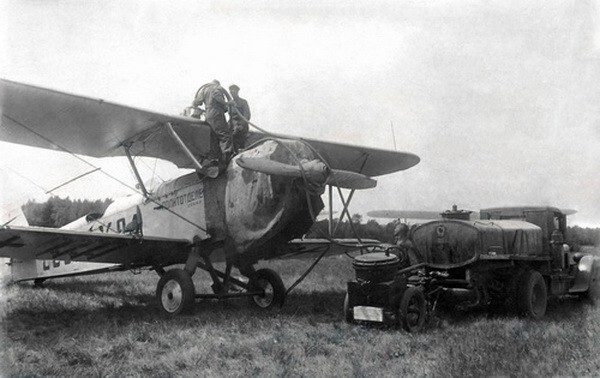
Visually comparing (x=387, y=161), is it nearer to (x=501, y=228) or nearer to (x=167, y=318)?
(x=501, y=228)

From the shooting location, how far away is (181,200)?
28.6ft

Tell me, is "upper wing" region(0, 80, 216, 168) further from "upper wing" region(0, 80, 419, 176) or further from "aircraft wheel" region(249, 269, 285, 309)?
"aircraft wheel" region(249, 269, 285, 309)

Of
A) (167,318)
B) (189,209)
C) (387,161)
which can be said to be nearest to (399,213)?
(387,161)

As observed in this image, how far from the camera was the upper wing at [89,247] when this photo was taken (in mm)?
7301

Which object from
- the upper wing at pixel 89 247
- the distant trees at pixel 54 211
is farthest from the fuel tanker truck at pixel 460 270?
the distant trees at pixel 54 211

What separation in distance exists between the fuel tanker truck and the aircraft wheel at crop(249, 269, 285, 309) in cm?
192

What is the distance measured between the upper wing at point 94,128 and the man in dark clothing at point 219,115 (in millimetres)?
316

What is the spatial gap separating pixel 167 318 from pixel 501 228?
498 cm

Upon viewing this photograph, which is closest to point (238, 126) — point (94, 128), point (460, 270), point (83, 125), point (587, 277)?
point (94, 128)

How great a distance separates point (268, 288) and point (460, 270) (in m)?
3.16

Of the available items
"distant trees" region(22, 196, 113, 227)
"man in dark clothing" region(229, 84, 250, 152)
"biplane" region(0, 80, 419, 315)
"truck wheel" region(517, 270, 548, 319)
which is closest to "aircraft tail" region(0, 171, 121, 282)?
"biplane" region(0, 80, 419, 315)

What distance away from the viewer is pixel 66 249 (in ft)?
26.1

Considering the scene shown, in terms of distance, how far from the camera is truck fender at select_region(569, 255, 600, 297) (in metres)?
9.47

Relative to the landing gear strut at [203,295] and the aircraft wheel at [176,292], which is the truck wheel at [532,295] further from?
the aircraft wheel at [176,292]
